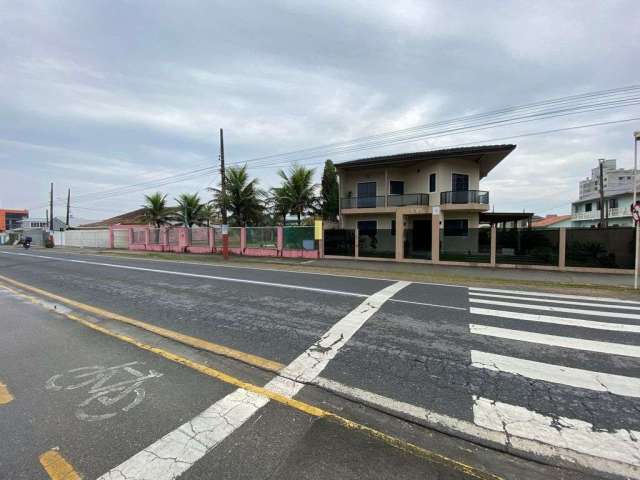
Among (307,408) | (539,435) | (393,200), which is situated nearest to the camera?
Answer: (539,435)

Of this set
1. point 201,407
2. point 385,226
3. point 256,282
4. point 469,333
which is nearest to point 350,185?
point 385,226

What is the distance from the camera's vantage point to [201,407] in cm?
287

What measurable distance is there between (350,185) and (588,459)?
24350mm

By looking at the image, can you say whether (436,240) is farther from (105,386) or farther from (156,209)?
(156,209)

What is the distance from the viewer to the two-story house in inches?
829

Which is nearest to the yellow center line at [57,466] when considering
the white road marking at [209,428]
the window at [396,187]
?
the white road marking at [209,428]

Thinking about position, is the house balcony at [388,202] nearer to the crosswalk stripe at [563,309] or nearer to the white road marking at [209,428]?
the crosswalk stripe at [563,309]

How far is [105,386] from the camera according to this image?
10.7 feet

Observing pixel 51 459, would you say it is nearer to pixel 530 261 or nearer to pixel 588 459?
pixel 588 459

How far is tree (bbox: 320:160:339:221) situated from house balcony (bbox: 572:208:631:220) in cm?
3453

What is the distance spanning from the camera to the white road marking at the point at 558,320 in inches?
213

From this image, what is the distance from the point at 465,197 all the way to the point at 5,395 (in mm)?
23067

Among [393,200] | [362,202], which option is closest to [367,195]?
[362,202]

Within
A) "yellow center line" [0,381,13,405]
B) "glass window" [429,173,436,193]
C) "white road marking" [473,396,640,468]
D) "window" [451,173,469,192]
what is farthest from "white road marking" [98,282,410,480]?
"window" [451,173,469,192]
